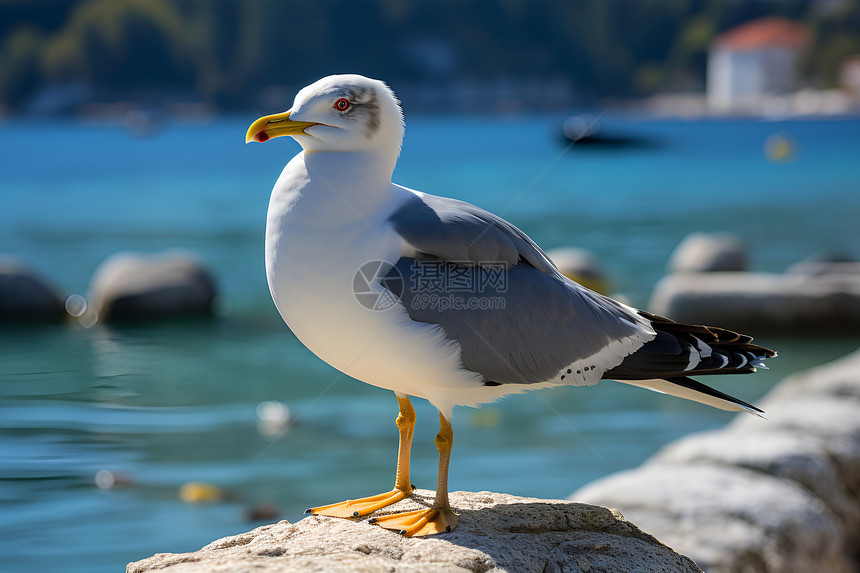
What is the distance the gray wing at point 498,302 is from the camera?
2926mm

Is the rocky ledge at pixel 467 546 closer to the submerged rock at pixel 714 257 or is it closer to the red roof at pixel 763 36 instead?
the submerged rock at pixel 714 257

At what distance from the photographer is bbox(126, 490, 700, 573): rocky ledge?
2729 millimetres

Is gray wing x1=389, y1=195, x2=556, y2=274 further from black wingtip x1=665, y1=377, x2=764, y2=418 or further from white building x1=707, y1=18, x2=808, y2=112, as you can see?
white building x1=707, y1=18, x2=808, y2=112

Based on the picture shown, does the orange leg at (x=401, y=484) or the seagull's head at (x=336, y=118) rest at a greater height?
the seagull's head at (x=336, y=118)

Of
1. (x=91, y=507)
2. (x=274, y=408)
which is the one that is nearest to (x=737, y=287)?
(x=274, y=408)

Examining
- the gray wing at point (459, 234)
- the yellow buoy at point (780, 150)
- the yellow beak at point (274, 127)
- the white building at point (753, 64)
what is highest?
the white building at point (753, 64)

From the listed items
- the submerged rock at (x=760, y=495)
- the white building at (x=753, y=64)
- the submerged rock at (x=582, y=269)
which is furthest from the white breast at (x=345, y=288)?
the white building at (x=753, y=64)

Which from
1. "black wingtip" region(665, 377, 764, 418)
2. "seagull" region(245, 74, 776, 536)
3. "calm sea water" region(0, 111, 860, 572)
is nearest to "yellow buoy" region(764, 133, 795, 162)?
"calm sea water" region(0, 111, 860, 572)

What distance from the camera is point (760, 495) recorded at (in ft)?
15.8

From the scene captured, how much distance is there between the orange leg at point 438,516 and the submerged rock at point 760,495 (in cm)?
179

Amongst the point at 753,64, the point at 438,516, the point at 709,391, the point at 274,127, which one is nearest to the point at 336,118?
the point at 274,127

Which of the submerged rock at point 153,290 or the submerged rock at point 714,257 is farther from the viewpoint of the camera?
the submerged rock at point 714,257

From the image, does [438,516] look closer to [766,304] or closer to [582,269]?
[766,304]

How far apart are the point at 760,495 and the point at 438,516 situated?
244 centimetres
